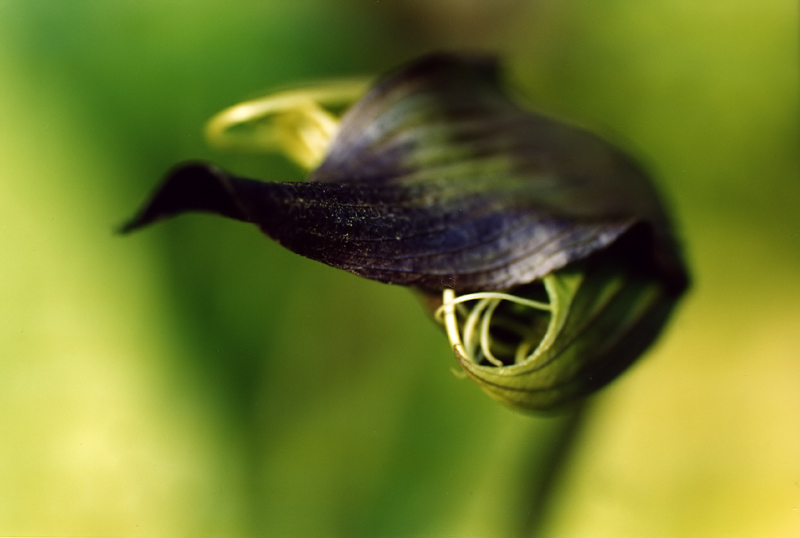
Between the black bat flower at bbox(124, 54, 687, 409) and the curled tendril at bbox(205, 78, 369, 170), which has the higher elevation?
the curled tendril at bbox(205, 78, 369, 170)

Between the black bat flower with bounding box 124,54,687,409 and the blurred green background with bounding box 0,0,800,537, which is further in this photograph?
the blurred green background with bounding box 0,0,800,537

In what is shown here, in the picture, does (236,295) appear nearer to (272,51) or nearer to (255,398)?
(255,398)

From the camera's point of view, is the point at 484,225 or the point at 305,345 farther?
the point at 305,345

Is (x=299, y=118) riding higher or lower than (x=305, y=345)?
higher

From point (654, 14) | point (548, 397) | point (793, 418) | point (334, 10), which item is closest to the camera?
point (548, 397)

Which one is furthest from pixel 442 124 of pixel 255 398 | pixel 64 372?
pixel 64 372
